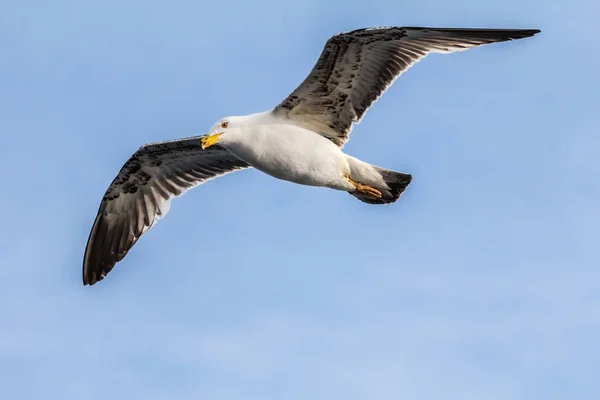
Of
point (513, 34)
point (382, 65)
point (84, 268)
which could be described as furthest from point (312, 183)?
point (84, 268)

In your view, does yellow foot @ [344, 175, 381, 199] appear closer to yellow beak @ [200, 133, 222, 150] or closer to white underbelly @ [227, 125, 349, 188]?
white underbelly @ [227, 125, 349, 188]

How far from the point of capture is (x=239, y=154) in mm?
16578

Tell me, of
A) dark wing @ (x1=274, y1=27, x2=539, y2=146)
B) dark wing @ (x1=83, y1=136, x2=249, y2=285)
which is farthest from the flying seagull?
dark wing @ (x1=83, y1=136, x2=249, y2=285)

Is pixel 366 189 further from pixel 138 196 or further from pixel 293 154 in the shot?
pixel 138 196

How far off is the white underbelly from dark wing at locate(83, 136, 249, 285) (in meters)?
2.88

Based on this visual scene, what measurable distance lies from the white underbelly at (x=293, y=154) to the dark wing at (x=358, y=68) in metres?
0.41

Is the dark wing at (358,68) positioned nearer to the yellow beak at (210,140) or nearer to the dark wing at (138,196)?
the yellow beak at (210,140)

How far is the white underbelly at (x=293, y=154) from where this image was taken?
16.3m

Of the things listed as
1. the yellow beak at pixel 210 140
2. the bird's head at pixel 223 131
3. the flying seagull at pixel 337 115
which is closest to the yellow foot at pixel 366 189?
the flying seagull at pixel 337 115

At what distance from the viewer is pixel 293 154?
16.3m

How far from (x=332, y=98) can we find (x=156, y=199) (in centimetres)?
474

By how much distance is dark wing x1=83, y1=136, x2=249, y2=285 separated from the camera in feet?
63.6

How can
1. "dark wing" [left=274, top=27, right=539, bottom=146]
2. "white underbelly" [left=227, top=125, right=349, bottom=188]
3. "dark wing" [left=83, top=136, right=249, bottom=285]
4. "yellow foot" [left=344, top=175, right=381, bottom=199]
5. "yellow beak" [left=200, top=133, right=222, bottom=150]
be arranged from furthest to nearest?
"dark wing" [left=83, top=136, right=249, bottom=285]
"yellow foot" [left=344, top=175, right=381, bottom=199]
"yellow beak" [left=200, top=133, right=222, bottom=150]
"white underbelly" [left=227, top=125, right=349, bottom=188]
"dark wing" [left=274, top=27, right=539, bottom=146]

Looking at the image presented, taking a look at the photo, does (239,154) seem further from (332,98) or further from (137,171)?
(137,171)
